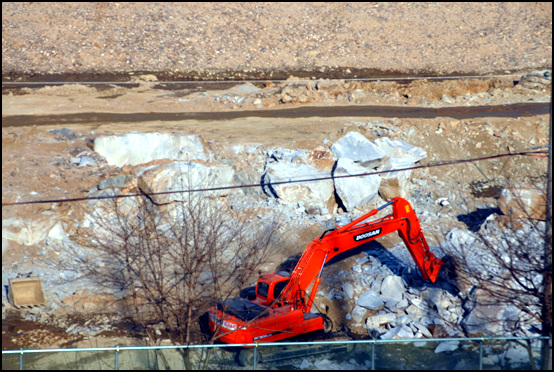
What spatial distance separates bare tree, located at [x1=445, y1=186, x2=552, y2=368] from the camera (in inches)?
369

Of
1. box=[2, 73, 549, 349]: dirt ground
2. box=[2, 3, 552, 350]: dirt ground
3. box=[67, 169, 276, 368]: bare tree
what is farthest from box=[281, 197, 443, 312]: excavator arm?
box=[2, 3, 552, 350]: dirt ground

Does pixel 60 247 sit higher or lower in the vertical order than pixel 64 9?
lower

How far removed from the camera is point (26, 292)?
14.6m

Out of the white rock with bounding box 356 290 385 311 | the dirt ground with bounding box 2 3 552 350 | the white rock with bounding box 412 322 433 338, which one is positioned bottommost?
the white rock with bounding box 412 322 433 338

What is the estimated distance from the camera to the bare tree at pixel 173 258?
463 inches

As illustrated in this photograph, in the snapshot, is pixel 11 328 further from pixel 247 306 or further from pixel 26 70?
pixel 26 70

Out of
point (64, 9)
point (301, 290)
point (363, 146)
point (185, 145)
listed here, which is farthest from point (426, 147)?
point (64, 9)

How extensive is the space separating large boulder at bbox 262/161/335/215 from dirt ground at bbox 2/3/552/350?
4.74 feet

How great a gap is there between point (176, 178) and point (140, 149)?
2.75 meters

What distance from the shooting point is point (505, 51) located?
33344 mm

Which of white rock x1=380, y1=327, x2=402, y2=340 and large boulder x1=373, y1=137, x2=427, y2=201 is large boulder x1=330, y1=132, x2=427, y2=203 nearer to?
large boulder x1=373, y1=137, x2=427, y2=201

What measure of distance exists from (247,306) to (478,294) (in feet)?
18.6

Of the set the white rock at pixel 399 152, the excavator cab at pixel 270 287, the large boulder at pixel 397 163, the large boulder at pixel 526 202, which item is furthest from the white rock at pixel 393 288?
the white rock at pixel 399 152

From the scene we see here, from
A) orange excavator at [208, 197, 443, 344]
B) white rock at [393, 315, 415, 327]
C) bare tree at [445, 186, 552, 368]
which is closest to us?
bare tree at [445, 186, 552, 368]
